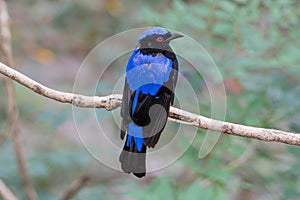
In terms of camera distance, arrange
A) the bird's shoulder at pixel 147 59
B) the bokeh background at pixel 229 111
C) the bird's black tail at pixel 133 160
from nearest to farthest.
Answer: the bird's black tail at pixel 133 160 < the bird's shoulder at pixel 147 59 < the bokeh background at pixel 229 111

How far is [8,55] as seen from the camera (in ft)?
5.93

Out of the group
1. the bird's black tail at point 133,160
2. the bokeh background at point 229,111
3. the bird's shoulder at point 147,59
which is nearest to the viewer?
the bird's black tail at point 133,160

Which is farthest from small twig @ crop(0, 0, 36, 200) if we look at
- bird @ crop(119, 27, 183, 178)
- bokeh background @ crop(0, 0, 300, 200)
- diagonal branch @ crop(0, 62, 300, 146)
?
bird @ crop(119, 27, 183, 178)

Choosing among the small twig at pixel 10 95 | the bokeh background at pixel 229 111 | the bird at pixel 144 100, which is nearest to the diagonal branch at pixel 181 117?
the bird at pixel 144 100

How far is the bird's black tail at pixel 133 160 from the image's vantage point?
0.85 meters

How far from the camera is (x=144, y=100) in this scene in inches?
35.3

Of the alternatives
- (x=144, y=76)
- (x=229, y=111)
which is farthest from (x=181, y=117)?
(x=229, y=111)

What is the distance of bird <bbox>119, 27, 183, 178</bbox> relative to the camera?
878mm

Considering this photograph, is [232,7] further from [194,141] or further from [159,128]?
[159,128]

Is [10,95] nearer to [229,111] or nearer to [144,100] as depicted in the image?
[229,111]

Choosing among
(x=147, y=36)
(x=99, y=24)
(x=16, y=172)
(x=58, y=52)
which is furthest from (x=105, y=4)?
(x=147, y=36)

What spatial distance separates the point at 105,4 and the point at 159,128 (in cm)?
243

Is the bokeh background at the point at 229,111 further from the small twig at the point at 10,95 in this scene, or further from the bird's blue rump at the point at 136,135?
the bird's blue rump at the point at 136,135

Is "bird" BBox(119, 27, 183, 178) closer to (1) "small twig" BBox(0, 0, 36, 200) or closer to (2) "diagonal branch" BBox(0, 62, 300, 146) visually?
(2) "diagonal branch" BBox(0, 62, 300, 146)
